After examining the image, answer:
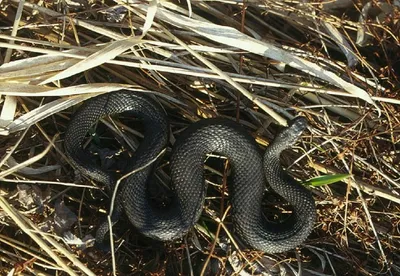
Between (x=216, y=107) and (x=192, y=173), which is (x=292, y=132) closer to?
(x=216, y=107)

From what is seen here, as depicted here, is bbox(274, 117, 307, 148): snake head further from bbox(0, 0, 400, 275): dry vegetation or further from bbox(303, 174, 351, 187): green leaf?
bbox(303, 174, 351, 187): green leaf

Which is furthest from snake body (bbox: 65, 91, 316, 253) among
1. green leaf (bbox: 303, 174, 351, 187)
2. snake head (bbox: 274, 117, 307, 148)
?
green leaf (bbox: 303, 174, 351, 187)

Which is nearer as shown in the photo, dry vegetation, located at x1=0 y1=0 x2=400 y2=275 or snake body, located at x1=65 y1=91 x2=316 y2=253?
dry vegetation, located at x1=0 y1=0 x2=400 y2=275

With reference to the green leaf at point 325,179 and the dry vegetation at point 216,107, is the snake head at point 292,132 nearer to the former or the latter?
the dry vegetation at point 216,107

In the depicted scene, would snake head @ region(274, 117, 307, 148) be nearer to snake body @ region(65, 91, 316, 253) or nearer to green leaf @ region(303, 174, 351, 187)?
snake body @ region(65, 91, 316, 253)

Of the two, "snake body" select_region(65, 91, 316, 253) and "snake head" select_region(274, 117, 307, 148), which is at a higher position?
"snake head" select_region(274, 117, 307, 148)

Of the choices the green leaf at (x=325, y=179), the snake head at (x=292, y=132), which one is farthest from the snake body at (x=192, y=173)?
the green leaf at (x=325, y=179)

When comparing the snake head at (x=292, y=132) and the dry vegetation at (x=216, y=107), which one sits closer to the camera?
the dry vegetation at (x=216, y=107)

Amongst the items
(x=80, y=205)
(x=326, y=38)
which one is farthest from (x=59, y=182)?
(x=326, y=38)
